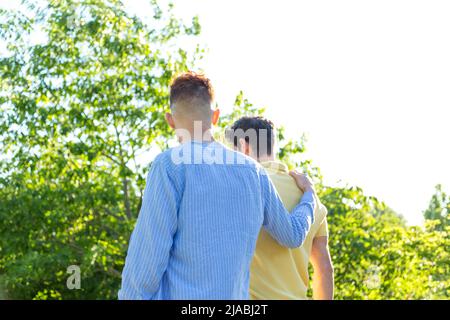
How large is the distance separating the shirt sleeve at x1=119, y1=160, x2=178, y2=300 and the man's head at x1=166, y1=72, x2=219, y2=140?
0.22 meters

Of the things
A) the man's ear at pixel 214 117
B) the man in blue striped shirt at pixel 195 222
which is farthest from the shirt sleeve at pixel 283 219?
the man's ear at pixel 214 117

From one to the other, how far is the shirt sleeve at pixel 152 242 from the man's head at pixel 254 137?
70 centimetres

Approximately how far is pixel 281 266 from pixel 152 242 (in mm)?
700

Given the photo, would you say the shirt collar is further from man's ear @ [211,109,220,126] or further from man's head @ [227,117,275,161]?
man's ear @ [211,109,220,126]

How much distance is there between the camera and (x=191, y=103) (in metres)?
2.58

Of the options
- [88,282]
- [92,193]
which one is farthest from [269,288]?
[88,282]

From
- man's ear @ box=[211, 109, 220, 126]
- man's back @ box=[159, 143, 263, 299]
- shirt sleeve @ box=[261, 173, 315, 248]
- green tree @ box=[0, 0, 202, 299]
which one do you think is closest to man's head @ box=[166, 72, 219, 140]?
man's ear @ box=[211, 109, 220, 126]

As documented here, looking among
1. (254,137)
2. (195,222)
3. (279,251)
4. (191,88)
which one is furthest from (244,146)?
(195,222)

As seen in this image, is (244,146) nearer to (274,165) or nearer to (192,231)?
(274,165)

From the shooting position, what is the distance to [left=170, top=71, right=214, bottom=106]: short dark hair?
2592mm

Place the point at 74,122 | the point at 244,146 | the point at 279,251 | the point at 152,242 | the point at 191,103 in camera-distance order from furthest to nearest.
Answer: the point at 74,122 < the point at 244,146 < the point at 279,251 < the point at 191,103 < the point at 152,242

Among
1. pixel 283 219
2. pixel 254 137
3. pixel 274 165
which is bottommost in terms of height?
pixel 283 219

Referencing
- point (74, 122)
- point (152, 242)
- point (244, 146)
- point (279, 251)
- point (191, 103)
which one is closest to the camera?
point (152, 242)
